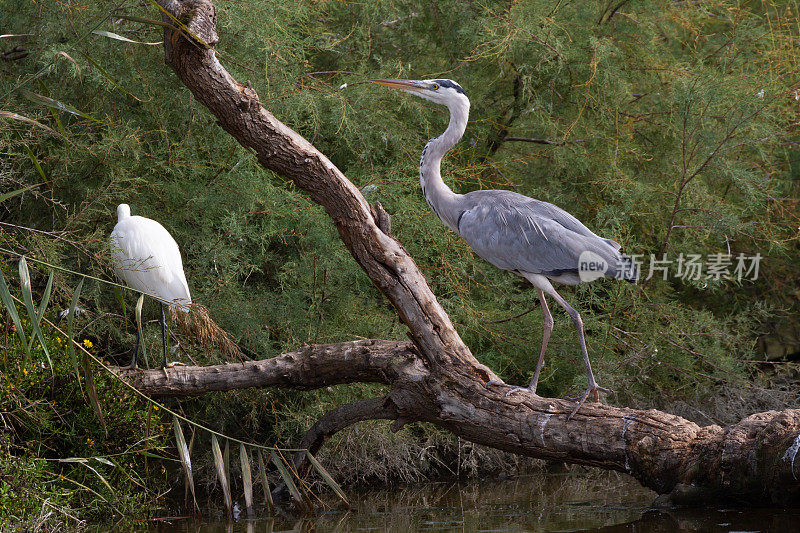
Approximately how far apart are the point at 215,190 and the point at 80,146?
38.9 inches

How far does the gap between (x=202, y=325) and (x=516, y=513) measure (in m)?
2.09

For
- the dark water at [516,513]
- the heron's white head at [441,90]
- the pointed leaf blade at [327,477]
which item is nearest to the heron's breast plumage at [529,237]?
the heron's white head at [441,90]

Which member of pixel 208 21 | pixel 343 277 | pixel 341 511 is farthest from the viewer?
pixel 343 277

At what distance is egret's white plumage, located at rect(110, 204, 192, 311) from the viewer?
465 centimetres

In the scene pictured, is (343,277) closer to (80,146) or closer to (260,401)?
(260,401)

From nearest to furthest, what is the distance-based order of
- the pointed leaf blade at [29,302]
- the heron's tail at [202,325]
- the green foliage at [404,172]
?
the pointed leaf blade at [29,302] → the heron's tail at [202,325] → the green foliage at [404,172]

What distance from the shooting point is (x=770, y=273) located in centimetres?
718

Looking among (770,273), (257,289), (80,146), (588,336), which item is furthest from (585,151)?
(80,146)

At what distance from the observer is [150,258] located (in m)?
4.57

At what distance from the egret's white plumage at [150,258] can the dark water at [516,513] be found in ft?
4.47

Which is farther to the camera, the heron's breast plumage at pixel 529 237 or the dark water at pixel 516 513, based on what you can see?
the heron's breast plumage at pixel 529 237

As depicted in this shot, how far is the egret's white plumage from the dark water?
1.36 m

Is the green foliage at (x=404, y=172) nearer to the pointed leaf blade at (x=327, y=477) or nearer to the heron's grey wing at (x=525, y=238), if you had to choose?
the pointed leaf blade at (x=327, y=477)

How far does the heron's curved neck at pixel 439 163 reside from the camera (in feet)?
16.1
